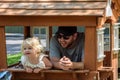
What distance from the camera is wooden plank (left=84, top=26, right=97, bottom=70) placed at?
512cm

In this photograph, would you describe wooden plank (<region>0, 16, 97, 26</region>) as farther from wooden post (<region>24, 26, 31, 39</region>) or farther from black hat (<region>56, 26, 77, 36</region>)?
wooden post (<region>24, 26, 31, 39</region>)

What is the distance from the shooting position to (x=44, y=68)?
5.25 metres

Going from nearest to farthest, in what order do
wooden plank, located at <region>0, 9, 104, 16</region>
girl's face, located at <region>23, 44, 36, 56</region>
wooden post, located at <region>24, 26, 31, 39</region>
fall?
wooden plank, located at <region>0, 9, 104, 16</region> → girl's face, located at <region>23, 44, 36, 56</region> → wooden post, located at <region>24, 26, 31, 39</region>

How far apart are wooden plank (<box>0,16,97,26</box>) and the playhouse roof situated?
0.09 meters

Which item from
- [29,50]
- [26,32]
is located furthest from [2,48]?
[26,32]

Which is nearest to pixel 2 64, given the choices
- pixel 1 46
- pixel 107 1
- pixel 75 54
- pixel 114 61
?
pixel 1 46

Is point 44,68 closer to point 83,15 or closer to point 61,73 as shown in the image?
point 61,73

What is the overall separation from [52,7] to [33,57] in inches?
26.4

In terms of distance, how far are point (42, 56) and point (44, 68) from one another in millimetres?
194

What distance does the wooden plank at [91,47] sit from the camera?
512 centimetres

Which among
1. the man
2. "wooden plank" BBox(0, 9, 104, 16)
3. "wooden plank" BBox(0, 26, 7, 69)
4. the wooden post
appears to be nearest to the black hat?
the man

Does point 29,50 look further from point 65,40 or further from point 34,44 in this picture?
point 65,40

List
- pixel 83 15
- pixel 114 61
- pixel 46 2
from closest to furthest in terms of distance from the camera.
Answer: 1. pixel 83 15
2. pixel 46 2
3. pixel 114 61

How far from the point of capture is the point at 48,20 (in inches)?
207
